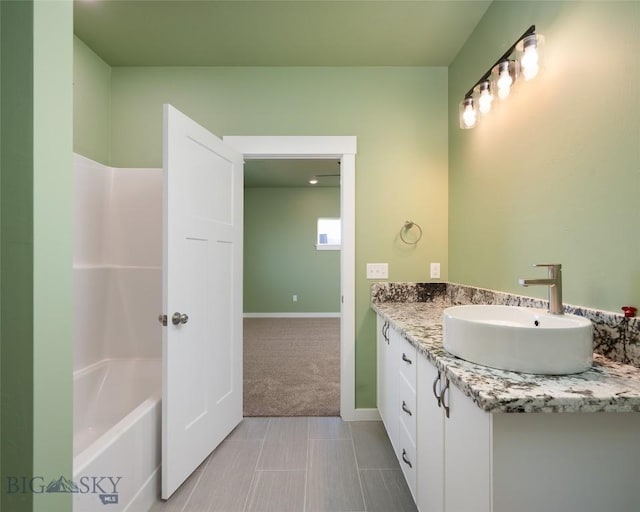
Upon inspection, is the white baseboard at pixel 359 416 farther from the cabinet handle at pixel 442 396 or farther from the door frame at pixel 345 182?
the cabinet handle at pixel 442 396

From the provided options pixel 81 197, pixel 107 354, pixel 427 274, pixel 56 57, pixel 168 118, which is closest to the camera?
pixel 56 57

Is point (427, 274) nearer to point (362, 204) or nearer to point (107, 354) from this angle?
point (362, 204)

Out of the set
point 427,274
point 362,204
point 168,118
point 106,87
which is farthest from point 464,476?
point 106,87

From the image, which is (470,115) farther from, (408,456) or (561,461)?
(408,456)

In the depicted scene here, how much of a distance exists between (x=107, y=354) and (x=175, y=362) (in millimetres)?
947

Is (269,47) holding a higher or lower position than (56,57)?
higher

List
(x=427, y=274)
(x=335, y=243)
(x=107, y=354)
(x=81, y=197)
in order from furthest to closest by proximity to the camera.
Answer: (x=335, y=243) → (x=427, y=274) → (x=107, y=354) → (x=81, y=197)

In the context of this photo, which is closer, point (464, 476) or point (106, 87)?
point (464, 476)

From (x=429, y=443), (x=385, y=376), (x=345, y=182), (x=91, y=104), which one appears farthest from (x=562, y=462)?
(x=91, y=104)

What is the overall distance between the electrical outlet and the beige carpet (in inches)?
42.5

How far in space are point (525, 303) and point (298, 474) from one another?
4.73ft

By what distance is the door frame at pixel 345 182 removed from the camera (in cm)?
212

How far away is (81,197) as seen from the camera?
1851 millimetres

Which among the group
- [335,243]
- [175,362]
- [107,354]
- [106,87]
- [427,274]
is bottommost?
[107,354]
